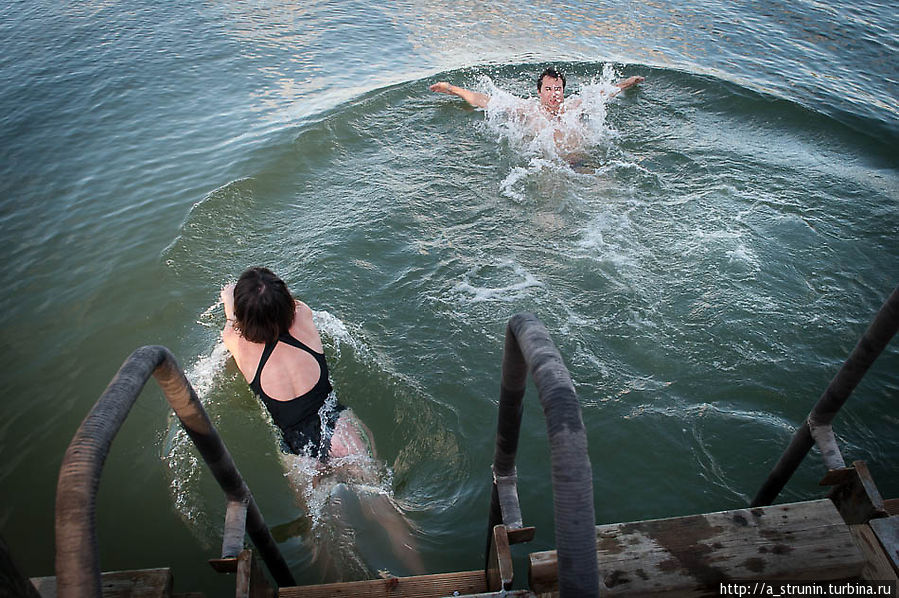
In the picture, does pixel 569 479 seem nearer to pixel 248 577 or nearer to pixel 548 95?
pixel 248 577

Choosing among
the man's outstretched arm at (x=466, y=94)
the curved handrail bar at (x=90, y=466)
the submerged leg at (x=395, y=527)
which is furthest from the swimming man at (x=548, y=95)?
the curved handrail bar at (x=90, y=466)

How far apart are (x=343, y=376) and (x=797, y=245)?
14.3 feet

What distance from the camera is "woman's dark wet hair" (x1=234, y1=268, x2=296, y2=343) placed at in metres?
3.59

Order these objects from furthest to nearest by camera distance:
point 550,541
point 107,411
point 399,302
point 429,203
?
point 429,203 < point 399,302 < point 550,541 < point 107,411

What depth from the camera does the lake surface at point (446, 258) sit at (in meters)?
4.16

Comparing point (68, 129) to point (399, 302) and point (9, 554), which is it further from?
point (9, 554)

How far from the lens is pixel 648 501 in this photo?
4.00 m

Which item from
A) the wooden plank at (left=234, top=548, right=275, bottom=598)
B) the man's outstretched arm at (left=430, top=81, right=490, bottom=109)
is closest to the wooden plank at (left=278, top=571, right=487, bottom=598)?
the wooden plank at (left=234, top=548, right=275, bottom=598)

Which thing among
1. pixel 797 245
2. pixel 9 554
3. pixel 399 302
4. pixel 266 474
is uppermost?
pixel 9 554

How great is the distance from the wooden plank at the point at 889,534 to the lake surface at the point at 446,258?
1325 mm

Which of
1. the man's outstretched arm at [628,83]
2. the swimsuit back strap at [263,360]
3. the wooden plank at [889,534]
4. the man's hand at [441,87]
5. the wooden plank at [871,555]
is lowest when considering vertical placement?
the swimsuit back strap at [263,360]

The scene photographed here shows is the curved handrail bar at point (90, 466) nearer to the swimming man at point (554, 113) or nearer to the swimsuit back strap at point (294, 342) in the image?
the swimsuit back strap at point (294, 342)

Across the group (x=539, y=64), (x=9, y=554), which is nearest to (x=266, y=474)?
(x=9, y=554)

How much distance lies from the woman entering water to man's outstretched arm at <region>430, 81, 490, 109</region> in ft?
17.7
